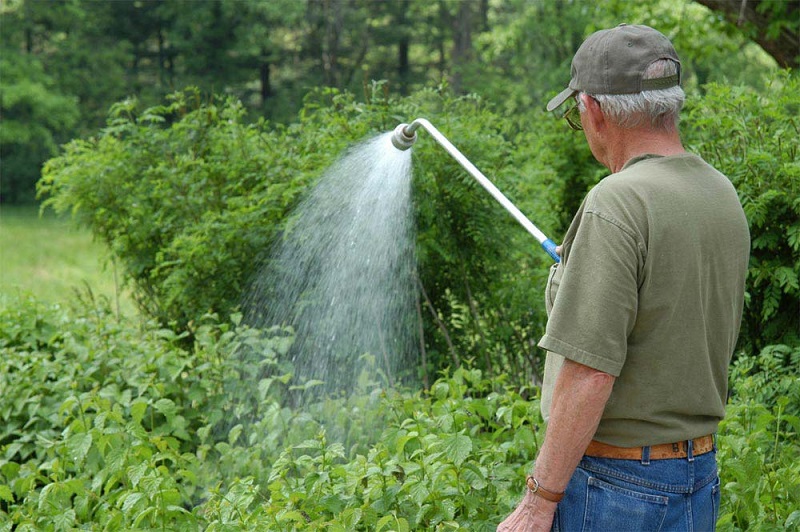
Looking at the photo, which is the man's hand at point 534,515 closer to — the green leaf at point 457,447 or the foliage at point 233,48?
the green leaf at point 457,447

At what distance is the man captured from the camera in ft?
5.77

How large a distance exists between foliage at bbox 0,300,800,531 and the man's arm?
2.33ft

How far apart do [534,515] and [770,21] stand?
538 cm

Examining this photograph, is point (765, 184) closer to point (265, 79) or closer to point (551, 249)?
point (551, 249)

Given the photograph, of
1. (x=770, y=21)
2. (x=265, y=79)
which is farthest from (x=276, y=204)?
(x=265, y=79)

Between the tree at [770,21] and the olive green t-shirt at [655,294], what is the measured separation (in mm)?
4716

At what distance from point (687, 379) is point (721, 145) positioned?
8.02 ft

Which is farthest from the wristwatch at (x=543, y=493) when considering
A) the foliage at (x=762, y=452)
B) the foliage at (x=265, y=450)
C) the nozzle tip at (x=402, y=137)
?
the nozzle tip at (x=402, y=137)

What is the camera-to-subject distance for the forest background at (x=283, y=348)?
2838 millimetres

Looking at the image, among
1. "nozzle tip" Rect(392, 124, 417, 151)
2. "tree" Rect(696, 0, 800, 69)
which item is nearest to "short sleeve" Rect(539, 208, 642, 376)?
"nozzle tip" Rect(392, 124, 417, 151)

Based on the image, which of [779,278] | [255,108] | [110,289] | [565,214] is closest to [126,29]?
[255,108]

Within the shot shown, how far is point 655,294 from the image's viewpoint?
1.79 metres

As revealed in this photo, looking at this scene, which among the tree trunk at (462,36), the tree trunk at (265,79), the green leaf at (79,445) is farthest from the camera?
the tree trunk at (265,79)

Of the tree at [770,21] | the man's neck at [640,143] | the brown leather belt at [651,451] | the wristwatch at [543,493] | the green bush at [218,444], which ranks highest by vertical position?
the tree at [770,21]
